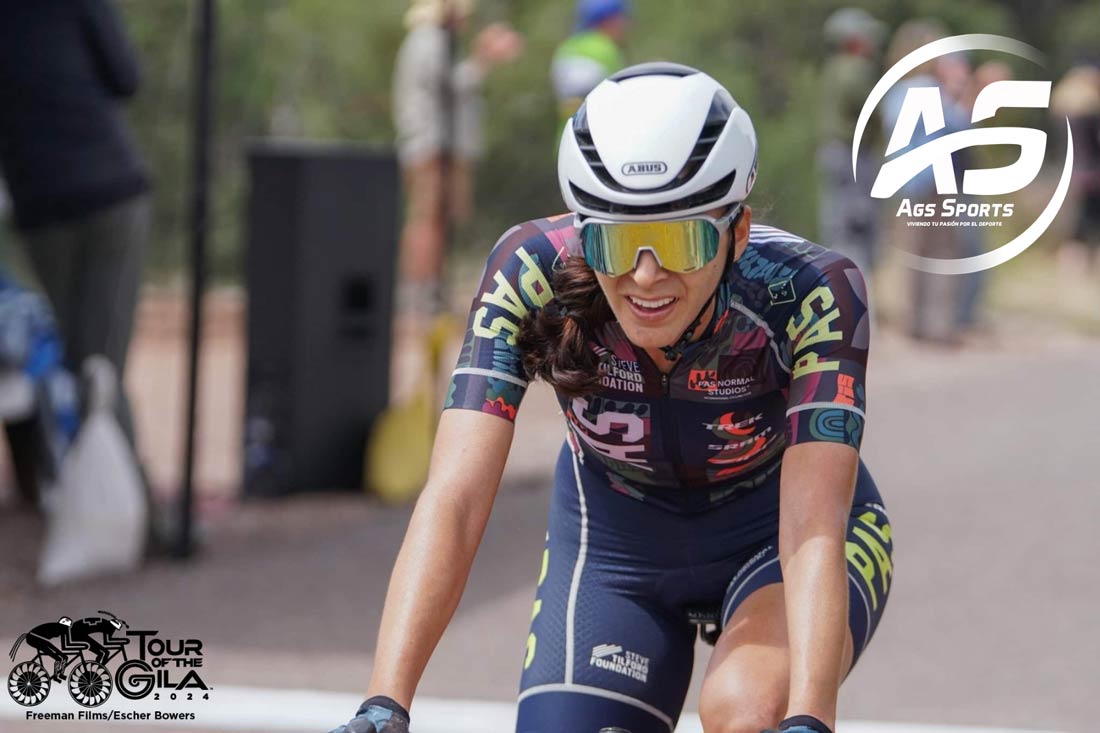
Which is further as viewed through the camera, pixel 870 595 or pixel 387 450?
pixel 387 450

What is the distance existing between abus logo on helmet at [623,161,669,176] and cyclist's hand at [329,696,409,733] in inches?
35.8

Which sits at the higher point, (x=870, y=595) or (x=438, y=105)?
(x=438, y=105)

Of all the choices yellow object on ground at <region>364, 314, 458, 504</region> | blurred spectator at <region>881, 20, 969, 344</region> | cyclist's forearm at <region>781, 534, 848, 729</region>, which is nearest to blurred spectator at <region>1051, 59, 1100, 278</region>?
blurred spectator at <region>881, 20, 969, 344</region>

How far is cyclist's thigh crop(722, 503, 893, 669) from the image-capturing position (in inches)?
116

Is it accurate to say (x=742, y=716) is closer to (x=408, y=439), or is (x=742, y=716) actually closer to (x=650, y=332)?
(x=650, y=332)

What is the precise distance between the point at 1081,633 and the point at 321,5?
10282mm

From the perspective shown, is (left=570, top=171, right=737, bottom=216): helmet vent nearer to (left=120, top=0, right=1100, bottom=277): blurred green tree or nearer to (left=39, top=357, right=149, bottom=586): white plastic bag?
(left=39, top=357, right=149, bottom=586): white plastic bag

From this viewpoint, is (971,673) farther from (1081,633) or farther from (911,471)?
(911,471)

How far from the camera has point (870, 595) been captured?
3014mm

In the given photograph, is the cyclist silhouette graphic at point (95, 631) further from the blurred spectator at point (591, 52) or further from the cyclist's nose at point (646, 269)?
the blurred spectator at point (591, 52)

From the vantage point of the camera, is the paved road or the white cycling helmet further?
the paved road

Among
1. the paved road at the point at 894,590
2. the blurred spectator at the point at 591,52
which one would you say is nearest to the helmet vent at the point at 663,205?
the paved road at the point at 894,590

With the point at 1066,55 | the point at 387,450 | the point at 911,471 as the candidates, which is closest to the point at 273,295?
the point at 387,450

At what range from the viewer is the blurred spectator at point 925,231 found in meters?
6.83
